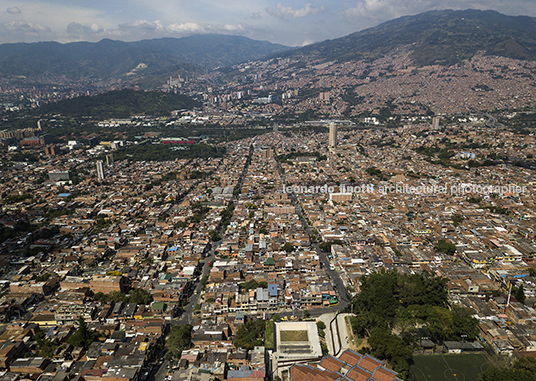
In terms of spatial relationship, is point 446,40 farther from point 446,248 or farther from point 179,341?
point 179,341

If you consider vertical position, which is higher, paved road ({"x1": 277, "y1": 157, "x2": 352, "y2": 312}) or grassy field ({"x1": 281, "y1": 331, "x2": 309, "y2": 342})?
grassy field ({"x1": 281, "y1": 331, "x2": 309, "y2": 342})

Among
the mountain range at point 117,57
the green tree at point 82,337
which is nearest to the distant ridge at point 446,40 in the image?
the mountain range at point 117,57

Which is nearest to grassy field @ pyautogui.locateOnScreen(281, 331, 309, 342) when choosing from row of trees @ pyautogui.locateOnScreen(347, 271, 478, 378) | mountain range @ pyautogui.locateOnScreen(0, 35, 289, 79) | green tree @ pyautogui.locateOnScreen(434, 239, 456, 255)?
row of trees @ pyautogui.locateOnScreen(347, 271, 478, 378)

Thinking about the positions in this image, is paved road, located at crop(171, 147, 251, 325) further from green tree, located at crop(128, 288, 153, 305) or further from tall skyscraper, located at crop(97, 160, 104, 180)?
tall skyscraper, located at crop(97, 160, 104, 180)

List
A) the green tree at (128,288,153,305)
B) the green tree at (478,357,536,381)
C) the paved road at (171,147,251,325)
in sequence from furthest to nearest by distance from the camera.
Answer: the green tree at (128,288,153,305), the paved road at (171,147,251,325), the green tree at (478,357,536,381)

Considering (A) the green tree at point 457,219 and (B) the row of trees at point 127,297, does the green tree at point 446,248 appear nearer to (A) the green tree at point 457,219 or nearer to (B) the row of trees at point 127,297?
(A) the green tree at point 457,219

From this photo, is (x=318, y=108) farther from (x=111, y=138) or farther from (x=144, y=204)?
(x=144, y=204)
